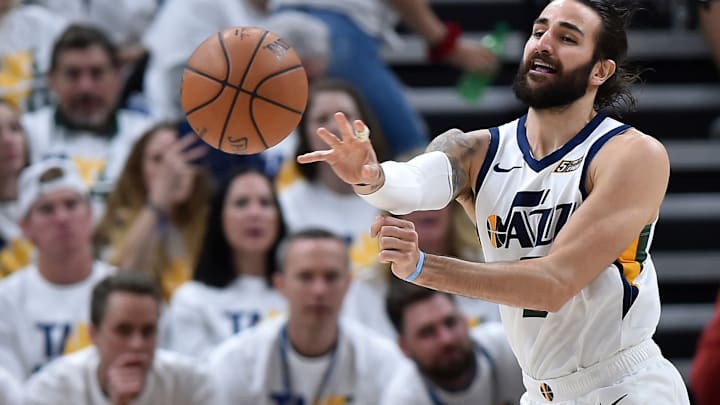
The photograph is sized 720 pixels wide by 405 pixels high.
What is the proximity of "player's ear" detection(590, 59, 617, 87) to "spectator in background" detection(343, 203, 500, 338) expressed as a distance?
2867mm

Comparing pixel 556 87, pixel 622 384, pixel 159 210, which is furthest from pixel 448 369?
pixel 556 87

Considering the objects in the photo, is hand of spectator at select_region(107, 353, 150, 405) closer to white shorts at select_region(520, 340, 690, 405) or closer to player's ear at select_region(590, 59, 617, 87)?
white shorts at select_region(520, 340, 690, 405)

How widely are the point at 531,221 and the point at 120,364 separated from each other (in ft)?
8.77

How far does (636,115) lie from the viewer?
867 centimetres

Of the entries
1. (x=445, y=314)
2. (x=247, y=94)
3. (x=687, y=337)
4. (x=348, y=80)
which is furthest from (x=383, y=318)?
(x=247, y=94)

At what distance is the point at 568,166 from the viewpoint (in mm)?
4137

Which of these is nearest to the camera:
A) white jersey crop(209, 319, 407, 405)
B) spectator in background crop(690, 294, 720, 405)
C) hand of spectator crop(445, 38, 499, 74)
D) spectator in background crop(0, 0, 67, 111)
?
white jersey crop(209, 319, 407, 405)

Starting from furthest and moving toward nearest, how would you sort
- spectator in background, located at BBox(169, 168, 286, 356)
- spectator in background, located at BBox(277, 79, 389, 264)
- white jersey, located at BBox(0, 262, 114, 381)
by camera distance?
spectator in background, located at BBox(277, 79, 389, 264)
spectator in background, located at BBox(169, 168, 286, 356)
white jersey, located at BBox(0, 262, 114, 381)


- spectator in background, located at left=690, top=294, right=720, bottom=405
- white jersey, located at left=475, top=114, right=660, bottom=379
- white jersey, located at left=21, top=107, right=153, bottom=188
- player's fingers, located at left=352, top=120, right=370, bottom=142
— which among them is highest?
player's fingers, located at left=352, top=120, right=370, bottom=142

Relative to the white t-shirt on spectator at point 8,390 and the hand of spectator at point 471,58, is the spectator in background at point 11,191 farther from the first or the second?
the hand of spectator at point 471,58

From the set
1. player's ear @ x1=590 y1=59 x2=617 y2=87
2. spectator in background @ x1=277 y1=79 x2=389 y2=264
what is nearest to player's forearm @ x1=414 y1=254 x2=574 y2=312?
player's ear @ x1=590 y1=59 x2=617 y2=87

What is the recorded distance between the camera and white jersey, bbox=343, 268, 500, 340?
23.5 ft

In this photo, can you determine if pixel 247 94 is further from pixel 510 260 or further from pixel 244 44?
pixel 510 260

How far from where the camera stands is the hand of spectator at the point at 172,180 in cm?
715
